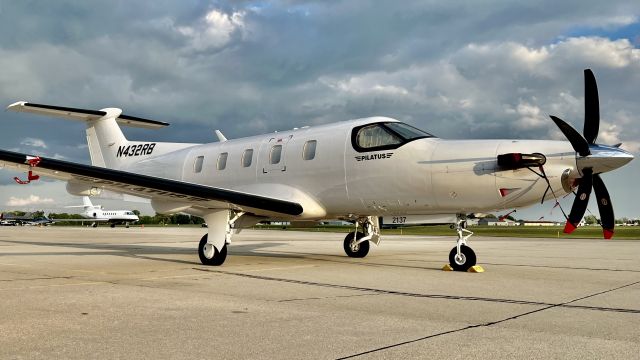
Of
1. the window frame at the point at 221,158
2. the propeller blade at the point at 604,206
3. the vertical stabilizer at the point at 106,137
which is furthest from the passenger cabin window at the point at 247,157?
the propeller blade at the point at 604,206

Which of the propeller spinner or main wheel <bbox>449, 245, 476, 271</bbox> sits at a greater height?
the propeller spinner

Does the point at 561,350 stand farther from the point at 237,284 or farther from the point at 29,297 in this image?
the point at 29,297

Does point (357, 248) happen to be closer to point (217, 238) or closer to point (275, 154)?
point (275, 154)

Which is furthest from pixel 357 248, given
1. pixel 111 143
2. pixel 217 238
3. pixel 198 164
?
pixel 111 143

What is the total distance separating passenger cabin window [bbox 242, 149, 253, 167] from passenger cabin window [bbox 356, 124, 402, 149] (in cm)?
354

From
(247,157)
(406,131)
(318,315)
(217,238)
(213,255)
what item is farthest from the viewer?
(247,157)

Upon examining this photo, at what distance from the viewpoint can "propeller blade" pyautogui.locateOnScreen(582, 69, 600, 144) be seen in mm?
10500

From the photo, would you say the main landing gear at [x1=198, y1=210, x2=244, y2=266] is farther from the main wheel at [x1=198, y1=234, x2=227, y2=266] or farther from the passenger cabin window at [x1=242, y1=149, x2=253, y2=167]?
the passenger cabin window at [x1=242, y1=149, x2=253, y2=167]

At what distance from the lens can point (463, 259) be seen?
37.1ft

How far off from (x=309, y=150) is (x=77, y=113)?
9.58 metres

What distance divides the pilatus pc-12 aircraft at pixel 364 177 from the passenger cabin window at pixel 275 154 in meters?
0.03

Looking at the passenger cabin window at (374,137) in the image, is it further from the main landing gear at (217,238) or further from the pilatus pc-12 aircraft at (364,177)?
the main landing gear at (217,238)

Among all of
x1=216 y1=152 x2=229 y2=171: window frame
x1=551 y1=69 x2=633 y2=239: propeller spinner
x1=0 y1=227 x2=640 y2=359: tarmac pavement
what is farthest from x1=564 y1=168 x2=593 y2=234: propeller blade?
x1=216 y1=152 x2=229 y2=171: window frame

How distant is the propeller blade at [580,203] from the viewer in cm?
1002
